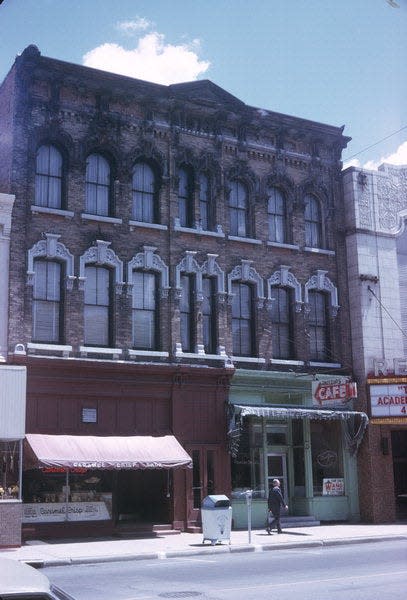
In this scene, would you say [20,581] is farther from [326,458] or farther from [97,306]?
[326,458]

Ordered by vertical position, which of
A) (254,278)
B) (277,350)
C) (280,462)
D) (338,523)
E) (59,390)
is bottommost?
(338,523)

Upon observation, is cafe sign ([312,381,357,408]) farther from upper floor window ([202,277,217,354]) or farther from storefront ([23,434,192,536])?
storefront ([23,434,192,536])

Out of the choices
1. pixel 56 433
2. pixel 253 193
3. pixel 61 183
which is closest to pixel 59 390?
pixel 56 433

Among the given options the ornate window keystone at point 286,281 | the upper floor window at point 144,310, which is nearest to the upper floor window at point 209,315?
the upper floor window at point 144,310

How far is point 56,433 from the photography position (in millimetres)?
22234

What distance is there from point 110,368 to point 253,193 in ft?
28.8

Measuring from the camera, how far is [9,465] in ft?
68.5

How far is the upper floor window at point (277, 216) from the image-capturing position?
2831 cm

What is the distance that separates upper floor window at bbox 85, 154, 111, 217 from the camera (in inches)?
976

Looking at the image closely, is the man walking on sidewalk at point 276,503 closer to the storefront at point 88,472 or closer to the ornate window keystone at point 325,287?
the storefront at point 88,472

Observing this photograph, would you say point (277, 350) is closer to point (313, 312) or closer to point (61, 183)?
point (313, 312)

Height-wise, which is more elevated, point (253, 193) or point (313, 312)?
→ point (253, 193)

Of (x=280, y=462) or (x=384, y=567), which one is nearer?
(x=384, y=567)

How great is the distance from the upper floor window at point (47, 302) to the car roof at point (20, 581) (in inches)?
714
